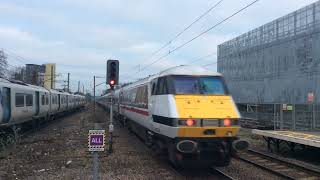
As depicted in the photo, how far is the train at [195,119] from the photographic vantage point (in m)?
11.3

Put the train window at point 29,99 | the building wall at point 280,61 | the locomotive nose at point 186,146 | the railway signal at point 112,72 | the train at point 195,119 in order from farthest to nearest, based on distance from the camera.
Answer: the building wall at point 280,61 < the train window at point 29,99 < the railway signal at point 112,72 < the train at point 195,119 < the locomotive nose at point 186,146

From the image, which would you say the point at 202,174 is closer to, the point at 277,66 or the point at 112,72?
the point at 112,72

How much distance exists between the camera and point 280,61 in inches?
1964

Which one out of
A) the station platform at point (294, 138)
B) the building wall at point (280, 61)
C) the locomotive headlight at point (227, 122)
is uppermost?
the building wall at point (280, 61)

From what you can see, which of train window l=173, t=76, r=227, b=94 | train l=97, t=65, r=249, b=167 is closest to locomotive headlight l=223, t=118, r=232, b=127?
train l=97, t=65, r=249, b=167

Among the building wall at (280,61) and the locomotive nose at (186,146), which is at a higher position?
the building wall at (280,61)

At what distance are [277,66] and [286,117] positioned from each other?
22276 millimetres

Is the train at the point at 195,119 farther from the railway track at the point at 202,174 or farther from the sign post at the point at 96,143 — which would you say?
the sign post at the point at 96,143

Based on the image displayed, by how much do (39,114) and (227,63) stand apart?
136 feet

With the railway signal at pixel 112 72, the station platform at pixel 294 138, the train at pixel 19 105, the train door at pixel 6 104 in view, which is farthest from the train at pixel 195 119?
the train at pixel 19 105

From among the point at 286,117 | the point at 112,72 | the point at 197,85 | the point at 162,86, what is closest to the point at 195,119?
the point at 197,85

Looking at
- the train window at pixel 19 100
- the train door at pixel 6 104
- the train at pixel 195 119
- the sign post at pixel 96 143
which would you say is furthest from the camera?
the train window at pixel 19 100

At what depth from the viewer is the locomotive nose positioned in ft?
36.0

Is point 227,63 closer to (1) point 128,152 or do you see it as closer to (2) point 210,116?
(1) point 128,152
